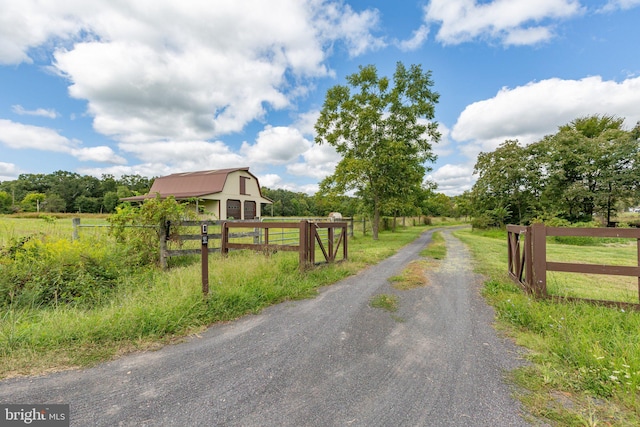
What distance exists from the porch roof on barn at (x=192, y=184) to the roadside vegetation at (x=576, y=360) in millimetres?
22962

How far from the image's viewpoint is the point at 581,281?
6.22 m

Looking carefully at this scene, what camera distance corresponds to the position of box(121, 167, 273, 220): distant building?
77.8 ft

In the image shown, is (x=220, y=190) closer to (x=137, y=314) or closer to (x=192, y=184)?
(x=192, y=184)

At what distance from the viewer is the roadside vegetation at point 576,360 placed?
81.5 inches

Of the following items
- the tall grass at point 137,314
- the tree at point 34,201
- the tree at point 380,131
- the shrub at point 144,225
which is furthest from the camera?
the tree at point 34,201

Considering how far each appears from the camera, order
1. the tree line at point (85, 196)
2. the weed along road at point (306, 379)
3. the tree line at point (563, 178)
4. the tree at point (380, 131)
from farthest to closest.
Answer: the tree line at point (85, 196), the tree line at point (563, 178), the tree at point (380, 131), the weed along road at point (306, 379)

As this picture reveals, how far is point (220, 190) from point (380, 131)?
1471cm

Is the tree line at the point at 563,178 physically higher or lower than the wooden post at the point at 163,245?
higher

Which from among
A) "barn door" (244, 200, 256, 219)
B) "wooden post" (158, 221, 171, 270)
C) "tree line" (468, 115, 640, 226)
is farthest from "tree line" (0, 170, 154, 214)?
"tree line" (468, 115, 640, 226)

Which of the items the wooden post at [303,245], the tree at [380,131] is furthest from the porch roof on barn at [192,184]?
the wooden post at [303,245]

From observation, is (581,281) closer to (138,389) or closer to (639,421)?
(639,421)

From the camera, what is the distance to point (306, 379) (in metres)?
2.51

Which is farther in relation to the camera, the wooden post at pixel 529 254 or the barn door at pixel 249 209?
the barn door at pixel 249 209

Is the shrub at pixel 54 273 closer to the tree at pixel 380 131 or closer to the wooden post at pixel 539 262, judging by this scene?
the wooden post at pixel 539 262
